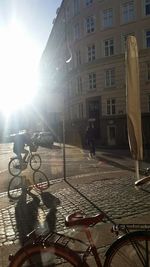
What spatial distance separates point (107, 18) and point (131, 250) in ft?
139

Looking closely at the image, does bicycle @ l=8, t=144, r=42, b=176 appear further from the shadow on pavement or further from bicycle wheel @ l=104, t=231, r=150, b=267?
bicycle wheel @ l=104, t=231, r=150, b=267

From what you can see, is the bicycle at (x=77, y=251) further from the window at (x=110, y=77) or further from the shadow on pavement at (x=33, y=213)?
the window at (x=110, y=77)

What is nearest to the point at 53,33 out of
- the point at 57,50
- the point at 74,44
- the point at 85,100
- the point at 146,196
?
the point at 57,50

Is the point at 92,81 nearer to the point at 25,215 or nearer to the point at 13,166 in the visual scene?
the point at 13,166

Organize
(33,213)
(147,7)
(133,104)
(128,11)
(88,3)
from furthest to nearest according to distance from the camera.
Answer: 1. (88,3)
2. (128,11)
3. (147,7)
4. (33,213)
5. (133,104)

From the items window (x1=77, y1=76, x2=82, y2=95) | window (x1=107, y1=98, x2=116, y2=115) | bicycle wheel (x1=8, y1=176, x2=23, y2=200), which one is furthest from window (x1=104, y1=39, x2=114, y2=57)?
bicycle wheel (x1=8, y1=176, x2=23, y2=200)

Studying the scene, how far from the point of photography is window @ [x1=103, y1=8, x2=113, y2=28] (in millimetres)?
43316

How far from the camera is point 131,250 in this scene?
13.0 ft

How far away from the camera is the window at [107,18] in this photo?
43316mm

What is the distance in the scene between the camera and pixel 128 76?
23.8 ft

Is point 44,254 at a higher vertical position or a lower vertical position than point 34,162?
higher

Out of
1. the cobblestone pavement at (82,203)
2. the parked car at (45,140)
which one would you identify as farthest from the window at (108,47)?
the cobblestone pavement at (82,203)

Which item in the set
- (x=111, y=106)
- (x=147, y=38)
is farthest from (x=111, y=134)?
(x=147, y=38)

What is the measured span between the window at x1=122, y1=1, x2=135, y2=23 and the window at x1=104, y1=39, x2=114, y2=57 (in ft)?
8.76
